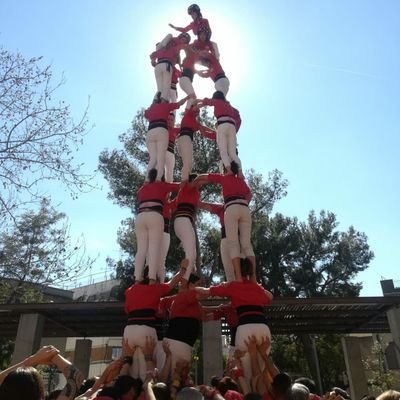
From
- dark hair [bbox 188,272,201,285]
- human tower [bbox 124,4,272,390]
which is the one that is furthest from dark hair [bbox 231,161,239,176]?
dark hair [bbox 188,272,201,285]

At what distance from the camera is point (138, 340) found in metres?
6.50

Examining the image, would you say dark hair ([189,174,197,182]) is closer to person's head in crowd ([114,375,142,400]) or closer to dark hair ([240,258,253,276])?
dark hair ([240,258,253,276])

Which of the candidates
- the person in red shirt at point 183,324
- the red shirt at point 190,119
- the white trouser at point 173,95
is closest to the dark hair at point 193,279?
the person in red shirt at point 183,324

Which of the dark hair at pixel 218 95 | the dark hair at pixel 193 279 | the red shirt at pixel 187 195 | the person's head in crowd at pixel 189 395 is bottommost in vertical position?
the person's head in crowd at pixel 189 395

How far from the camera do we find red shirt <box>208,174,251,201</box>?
7770mm

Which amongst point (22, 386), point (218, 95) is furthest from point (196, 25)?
point (22, 386)

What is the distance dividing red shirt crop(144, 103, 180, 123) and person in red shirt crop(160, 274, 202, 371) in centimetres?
360

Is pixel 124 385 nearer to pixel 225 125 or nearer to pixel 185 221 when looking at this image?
pixel 185 221

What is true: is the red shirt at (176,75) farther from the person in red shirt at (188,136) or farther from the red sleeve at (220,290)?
the red sleeve at (220,290)

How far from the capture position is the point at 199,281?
7211 mm

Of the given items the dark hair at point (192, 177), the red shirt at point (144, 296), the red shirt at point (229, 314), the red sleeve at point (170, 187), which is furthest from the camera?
the dark hair at point (192, 177)

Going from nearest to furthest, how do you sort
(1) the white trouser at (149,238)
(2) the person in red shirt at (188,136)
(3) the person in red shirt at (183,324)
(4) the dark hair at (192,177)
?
(3) the person in red shirt at (183,324), (1) the white trouser at (149,238), (4) the dark hair at (192,177), (2) the person in red shirt at (188,136)

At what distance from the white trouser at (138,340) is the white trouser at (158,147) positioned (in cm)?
311

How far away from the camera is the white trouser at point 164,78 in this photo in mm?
9523
